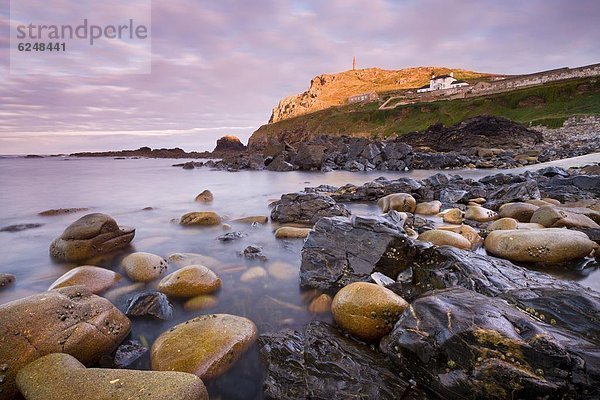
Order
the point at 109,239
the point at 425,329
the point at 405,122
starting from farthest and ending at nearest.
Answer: the point at 405,122
the point at 109,239
the point at 425,329

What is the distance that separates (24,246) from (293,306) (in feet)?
27.6

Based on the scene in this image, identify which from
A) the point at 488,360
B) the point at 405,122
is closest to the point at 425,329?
the point at 488,360

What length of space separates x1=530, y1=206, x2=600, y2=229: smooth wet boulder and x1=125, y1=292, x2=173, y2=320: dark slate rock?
354 inches

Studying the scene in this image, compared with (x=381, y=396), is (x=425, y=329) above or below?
above

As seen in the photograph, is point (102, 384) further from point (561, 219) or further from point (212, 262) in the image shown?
point (561, 219)

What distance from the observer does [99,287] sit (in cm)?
554

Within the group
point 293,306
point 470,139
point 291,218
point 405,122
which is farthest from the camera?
point 405,122

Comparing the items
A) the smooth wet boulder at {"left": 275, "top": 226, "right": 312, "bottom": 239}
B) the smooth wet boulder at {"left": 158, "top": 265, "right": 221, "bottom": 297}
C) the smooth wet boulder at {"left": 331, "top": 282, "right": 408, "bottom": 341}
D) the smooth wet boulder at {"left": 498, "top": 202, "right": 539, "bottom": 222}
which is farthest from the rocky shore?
the smooth wet boulder at {"left": 331, "top": 282, "right": 408, "bottom": 341}

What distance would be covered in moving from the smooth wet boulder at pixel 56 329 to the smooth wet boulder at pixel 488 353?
3534 millimetres

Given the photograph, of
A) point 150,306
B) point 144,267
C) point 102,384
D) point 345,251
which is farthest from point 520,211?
point 102,384

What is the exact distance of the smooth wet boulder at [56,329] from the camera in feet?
10.9

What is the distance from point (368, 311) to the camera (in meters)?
4.05

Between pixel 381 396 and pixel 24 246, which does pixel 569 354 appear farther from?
pixel 24 246

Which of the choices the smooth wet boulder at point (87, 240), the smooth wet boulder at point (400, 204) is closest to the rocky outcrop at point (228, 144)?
the smooth wet boulder at point (400, 204)
